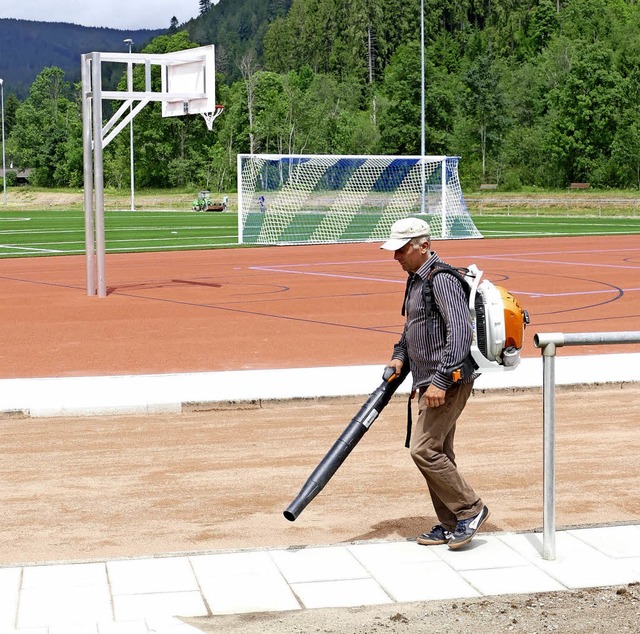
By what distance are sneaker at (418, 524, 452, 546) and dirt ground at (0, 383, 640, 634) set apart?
14.4 inches

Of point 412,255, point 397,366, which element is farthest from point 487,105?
point 412,255

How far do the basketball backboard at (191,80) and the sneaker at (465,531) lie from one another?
681 inches

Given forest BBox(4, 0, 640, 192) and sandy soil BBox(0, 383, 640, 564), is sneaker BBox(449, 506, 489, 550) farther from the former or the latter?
forest BBox(4, 0, 640, 192)

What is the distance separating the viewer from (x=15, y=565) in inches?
241

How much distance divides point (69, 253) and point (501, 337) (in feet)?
94.9

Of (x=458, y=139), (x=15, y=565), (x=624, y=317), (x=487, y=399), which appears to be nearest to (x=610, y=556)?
(x=15, y=565)

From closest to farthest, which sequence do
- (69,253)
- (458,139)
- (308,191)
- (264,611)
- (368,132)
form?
(264,611)
(69,253)
(308,191)
(458,139)
(368,132)

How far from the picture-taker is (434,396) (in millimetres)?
6160

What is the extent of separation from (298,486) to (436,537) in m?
1.71

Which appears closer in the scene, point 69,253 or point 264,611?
point 264,611

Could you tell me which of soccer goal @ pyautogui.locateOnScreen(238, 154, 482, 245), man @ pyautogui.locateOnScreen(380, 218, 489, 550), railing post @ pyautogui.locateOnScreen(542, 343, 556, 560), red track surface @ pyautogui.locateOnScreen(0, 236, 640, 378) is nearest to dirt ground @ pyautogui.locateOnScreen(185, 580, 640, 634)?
railing post @ pyautogui.locateOnScreen(542, 343, 556, 560)

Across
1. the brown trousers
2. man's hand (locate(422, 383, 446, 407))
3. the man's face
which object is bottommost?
the brown trousers

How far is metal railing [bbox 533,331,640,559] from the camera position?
6098 mm

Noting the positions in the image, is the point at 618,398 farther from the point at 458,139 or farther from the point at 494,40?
the point at 494,40
